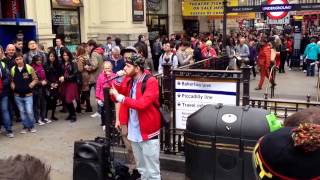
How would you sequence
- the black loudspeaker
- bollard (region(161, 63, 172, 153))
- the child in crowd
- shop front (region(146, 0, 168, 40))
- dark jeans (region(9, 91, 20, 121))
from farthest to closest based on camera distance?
shop front (region(146, 0, 168, 40)), the child in crowd, dark jeans (region(9, 91, 20, 121)), bollard (region(161, 63, 172, 153)), the black loudspeaker

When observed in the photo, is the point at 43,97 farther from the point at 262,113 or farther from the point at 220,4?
the point at 220,4

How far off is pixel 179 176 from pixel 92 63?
4.87m

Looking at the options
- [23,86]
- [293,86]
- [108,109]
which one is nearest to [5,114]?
[23,86]

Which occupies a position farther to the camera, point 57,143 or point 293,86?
point 293,86

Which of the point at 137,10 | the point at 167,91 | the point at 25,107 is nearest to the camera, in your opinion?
the point at 167,91

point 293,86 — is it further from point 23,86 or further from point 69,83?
point 23,86

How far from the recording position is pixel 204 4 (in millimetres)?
22047

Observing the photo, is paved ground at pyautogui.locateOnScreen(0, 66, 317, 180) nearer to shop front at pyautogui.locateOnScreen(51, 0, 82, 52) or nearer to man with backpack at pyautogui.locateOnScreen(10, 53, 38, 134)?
man with backpack at pyautogui.locateOnScreen(10, 53, 38, 134)

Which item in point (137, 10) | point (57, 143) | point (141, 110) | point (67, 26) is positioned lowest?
point (57, 143)

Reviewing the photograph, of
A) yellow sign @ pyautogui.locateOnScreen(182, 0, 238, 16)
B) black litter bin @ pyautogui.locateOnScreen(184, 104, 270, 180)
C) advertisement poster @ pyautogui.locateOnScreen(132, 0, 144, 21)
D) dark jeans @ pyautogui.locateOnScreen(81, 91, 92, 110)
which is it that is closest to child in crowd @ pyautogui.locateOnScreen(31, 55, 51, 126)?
dark jeans @ pyautogui.locateOnScreen(81, 91, 92, 110)

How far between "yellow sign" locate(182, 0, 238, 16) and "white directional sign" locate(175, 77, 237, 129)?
16.3 metres

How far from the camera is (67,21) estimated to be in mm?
17219

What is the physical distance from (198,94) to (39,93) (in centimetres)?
418

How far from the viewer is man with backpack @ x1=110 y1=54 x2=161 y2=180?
15.8 ft
